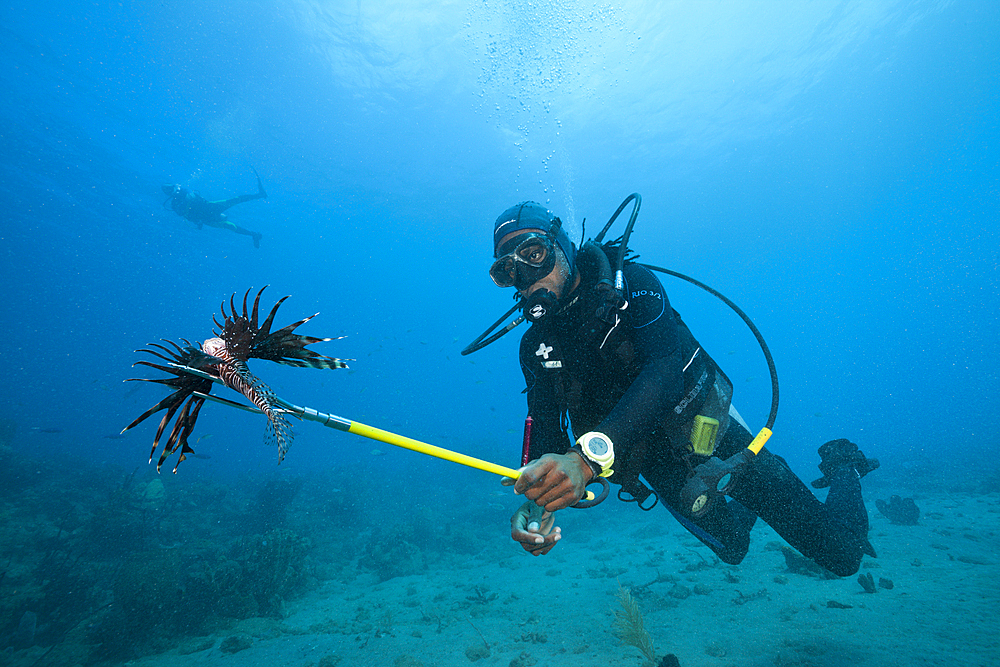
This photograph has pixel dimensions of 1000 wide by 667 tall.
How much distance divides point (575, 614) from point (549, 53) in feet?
88.7

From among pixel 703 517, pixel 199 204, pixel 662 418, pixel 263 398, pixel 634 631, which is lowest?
pixel 634 631

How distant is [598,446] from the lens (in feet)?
7.52

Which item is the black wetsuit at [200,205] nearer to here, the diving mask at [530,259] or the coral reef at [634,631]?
the diving mask at [530,259]

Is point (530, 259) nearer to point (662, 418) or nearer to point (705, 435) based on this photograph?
point (662, 418)

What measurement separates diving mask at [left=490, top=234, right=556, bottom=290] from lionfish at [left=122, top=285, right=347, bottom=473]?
2336 mm

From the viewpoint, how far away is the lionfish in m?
1.25

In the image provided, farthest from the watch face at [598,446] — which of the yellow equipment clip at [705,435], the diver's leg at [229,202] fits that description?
the diver's leg at [229,202]

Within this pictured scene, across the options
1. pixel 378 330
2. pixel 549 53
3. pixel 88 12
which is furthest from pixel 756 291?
pixel 88 12

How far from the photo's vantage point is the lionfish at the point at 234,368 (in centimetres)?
125

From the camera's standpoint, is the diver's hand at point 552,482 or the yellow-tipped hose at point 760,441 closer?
the diver's hand at point 552,482

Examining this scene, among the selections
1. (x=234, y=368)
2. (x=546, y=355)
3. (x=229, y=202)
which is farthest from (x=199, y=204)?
(x=234, y=368)

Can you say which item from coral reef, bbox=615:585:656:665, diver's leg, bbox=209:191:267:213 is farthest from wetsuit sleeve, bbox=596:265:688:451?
diver's leg, bbox=209:191:267:213

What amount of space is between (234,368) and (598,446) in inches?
75.4

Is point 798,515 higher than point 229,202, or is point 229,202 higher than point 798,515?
point 229,202
